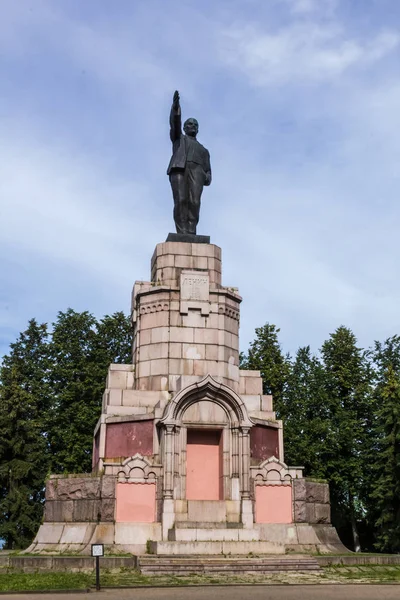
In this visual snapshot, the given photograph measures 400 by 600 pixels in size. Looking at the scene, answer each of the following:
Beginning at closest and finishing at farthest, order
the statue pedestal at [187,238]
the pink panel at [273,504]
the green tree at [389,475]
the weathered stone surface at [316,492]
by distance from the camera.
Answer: the pink panel at [273,504] → the weathered stone surface at [316,492] → the statue pedestal at [187,238] → the green tree at [389,475]

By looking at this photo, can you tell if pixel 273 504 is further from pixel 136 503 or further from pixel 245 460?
pixel 136 503

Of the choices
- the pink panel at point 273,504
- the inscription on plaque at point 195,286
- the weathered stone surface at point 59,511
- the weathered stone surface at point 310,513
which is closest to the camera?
the weathered stone surface at point 59,511

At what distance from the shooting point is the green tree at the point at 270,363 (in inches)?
1455

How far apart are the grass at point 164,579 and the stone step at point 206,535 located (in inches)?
98.4

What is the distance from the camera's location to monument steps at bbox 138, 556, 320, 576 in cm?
1513

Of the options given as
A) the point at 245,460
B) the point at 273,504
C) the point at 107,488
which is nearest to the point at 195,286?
the point at 245,460

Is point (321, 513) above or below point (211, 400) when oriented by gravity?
below

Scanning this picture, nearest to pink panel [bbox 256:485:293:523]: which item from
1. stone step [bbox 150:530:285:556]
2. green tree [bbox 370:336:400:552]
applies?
stone step [bbox 150:530:285:556]

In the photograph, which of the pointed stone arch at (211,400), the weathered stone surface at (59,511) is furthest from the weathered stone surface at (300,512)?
the weathered stone surface at (59,511)

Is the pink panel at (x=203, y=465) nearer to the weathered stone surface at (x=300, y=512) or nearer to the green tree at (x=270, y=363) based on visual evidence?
the weathered stone surface at (x=300, y=512)

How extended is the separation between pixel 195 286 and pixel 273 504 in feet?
22.3

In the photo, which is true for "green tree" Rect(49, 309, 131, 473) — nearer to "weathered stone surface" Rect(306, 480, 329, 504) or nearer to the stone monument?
the stone monument

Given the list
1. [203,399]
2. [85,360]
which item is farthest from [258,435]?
[85,360]

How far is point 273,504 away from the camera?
1933 centimetres
